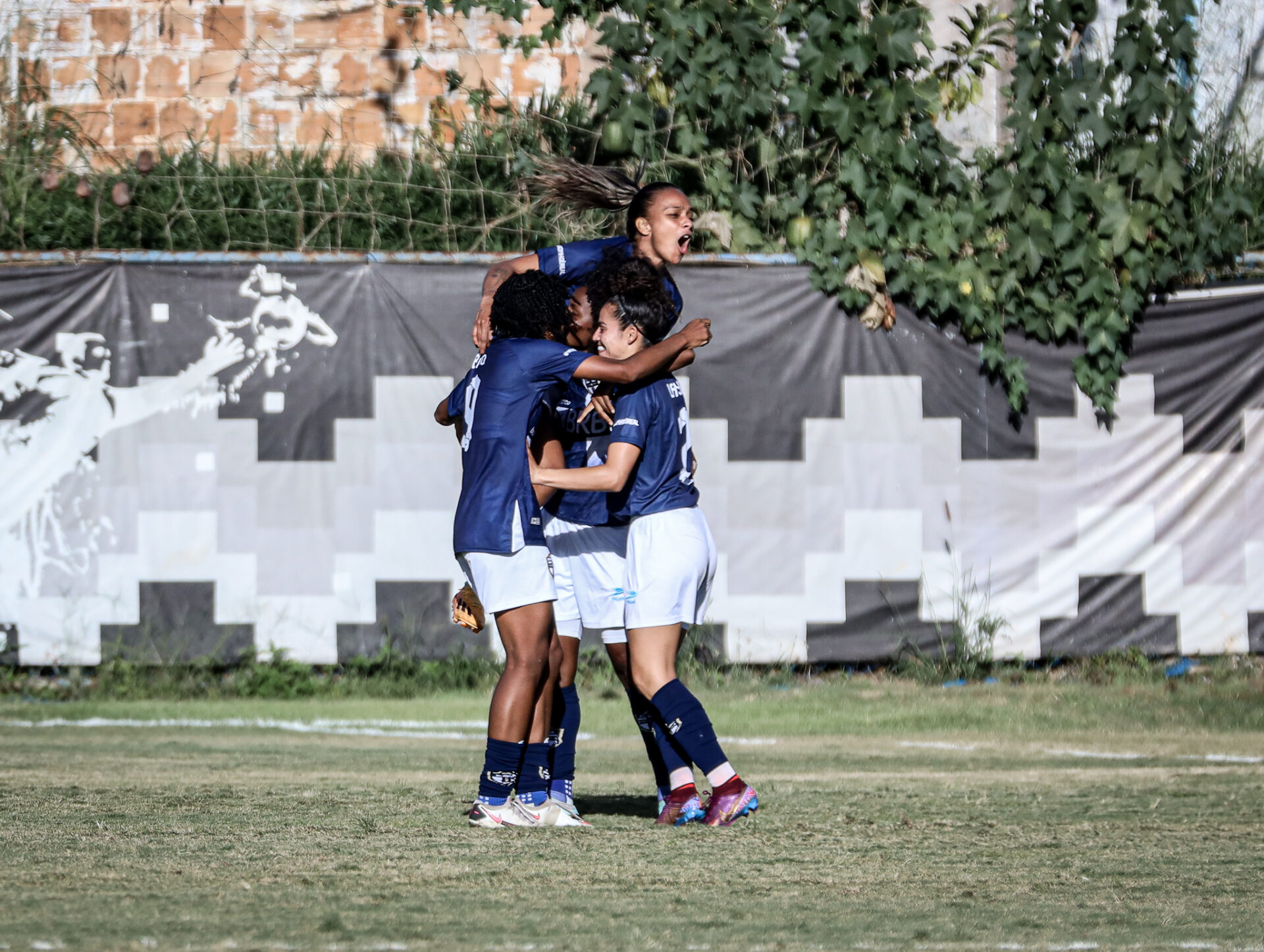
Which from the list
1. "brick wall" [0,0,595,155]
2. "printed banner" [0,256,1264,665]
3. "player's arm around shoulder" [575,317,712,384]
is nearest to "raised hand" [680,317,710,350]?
"player's arm around shoulder" [575,317,712,384]

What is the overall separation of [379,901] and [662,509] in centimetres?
174

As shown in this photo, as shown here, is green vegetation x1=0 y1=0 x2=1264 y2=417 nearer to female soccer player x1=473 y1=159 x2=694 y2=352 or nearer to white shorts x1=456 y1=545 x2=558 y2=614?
female soccer player x1=473 y1=159 x2=694 y2=352

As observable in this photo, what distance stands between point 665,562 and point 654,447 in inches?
13.7

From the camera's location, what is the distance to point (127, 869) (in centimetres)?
334

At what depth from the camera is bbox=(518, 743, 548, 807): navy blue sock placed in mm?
4355

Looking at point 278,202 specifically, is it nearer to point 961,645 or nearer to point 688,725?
point 961,645

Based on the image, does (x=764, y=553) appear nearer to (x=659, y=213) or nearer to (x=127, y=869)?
(x=659, y=213)

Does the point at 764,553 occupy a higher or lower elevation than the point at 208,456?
lower

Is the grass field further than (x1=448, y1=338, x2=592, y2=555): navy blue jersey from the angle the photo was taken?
No

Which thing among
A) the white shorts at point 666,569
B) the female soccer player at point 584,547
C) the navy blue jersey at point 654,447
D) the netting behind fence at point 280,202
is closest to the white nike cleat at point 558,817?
the female soccer player at point 584,547

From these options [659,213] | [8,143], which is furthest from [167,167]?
[659,213]

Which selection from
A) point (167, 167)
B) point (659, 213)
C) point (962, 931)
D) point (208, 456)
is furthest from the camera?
point (167, 167)

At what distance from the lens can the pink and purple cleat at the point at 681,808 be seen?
441 centimetres

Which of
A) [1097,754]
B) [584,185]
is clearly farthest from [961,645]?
[584,185]
